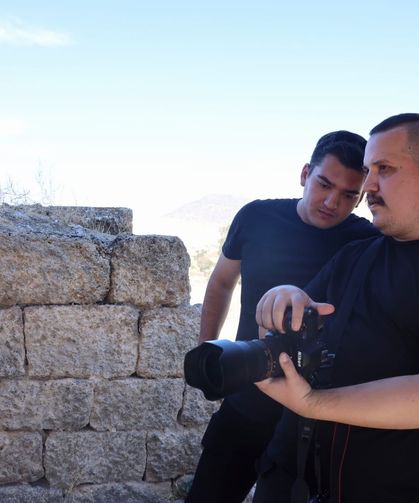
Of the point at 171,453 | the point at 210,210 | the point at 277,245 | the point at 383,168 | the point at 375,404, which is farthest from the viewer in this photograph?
the point at 210,210

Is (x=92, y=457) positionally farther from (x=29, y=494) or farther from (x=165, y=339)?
(x=165, y=339)

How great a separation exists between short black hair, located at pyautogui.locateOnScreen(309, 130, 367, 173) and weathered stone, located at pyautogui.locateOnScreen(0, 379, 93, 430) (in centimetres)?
179

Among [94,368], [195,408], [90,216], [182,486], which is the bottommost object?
[182,486]

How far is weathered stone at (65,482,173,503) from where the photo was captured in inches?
132

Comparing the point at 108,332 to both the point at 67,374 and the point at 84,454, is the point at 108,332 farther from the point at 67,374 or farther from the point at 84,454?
the point at 84,454

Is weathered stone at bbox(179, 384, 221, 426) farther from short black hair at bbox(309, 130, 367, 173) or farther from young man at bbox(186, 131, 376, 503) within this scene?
short black hair at bbox(309, 130, 367, 173)

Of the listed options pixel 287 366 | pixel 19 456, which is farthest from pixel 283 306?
pixel 19 456

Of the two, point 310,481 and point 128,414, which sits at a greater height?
point 310,481

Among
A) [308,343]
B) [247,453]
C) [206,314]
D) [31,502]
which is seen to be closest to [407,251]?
[308,343]

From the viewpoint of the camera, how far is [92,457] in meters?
3.36

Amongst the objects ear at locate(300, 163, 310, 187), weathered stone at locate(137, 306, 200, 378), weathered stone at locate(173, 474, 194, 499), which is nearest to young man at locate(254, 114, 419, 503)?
ear at locate(300, 163, 310, 187)

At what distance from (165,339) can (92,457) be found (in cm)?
73

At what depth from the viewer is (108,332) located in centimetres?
334

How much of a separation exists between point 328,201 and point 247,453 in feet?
3.17
